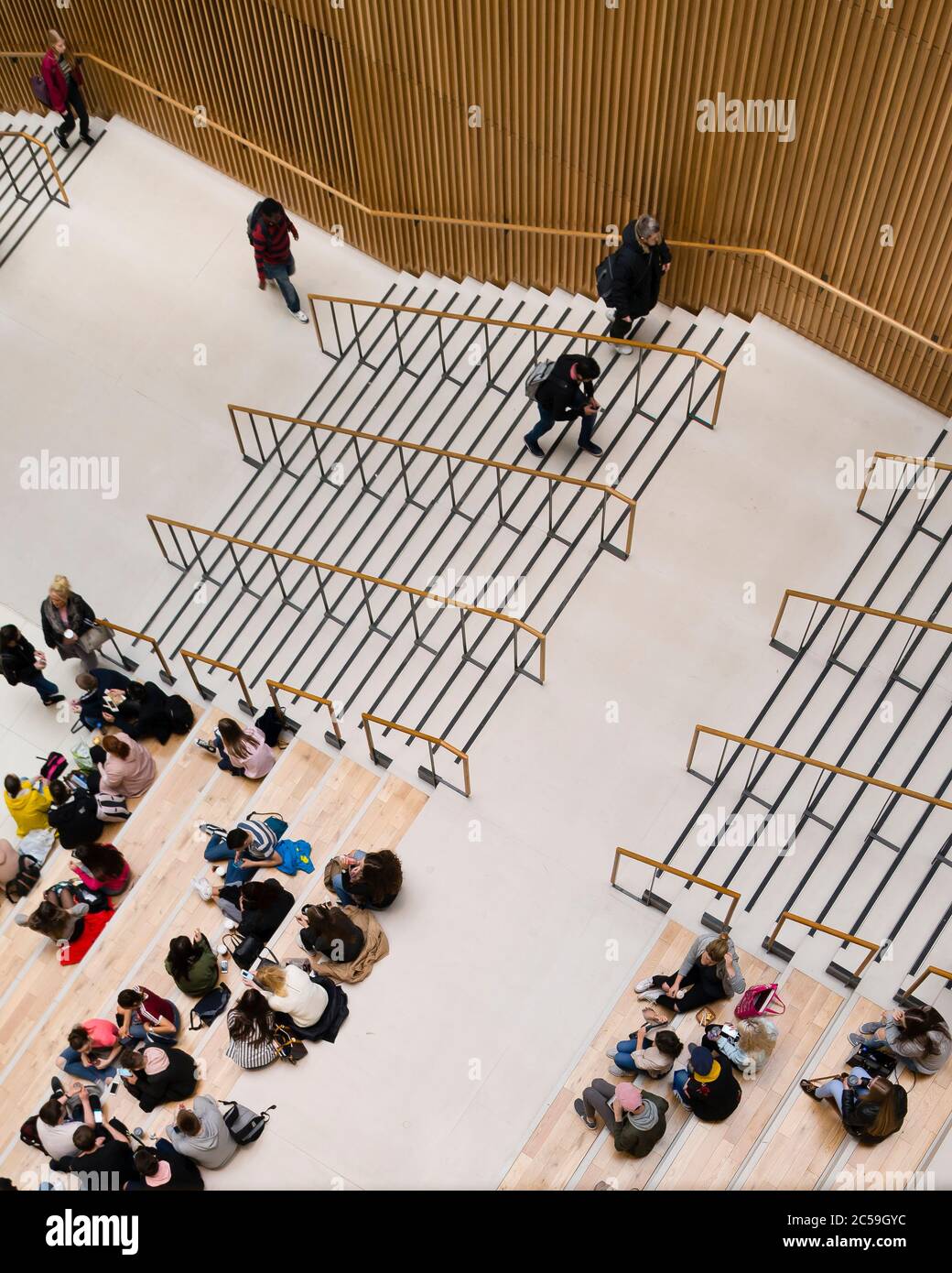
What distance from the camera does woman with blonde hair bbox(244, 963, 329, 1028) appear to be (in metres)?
9.27

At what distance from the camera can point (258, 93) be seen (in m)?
13.3

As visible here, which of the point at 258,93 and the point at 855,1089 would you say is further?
the point at 258,93

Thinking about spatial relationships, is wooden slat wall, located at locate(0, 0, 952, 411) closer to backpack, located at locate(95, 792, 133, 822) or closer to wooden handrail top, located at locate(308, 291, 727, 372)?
wooden handrail top, located at locate(308, 291, 727, 372)

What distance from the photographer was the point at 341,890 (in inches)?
389

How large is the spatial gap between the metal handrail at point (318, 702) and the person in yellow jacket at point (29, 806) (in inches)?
78.6

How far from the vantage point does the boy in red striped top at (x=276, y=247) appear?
42.4 feet

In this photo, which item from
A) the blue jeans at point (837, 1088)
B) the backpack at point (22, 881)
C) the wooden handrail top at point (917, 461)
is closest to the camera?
the blue jeans at point (837, 1088)

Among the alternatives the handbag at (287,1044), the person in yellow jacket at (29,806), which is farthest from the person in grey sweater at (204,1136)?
the person in yellow jacket at (29,806)

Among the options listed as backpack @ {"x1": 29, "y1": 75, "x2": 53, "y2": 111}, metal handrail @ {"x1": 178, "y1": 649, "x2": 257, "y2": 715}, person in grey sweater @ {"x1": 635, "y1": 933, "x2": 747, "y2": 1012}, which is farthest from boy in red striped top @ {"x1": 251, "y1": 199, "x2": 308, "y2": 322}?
person in grey sweater @ {"x1": 635, "y1": 933, "x2": 747, "y2": 1012}

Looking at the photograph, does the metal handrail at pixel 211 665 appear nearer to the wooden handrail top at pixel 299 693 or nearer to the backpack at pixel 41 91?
the wooden handrail top at pixel 299 693

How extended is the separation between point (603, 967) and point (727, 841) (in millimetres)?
1192

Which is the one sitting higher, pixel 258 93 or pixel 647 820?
pixel 258 93

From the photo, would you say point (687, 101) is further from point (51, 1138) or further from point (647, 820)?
point (51, 1138)

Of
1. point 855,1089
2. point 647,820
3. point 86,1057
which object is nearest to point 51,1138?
point 86,1057
